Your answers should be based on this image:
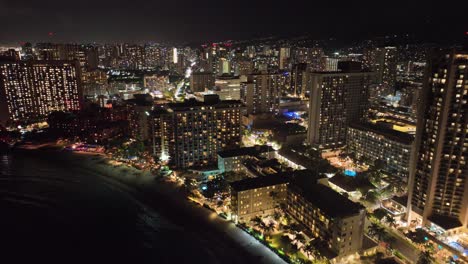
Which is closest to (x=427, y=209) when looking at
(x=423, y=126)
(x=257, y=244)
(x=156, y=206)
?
(x=423, y=126)

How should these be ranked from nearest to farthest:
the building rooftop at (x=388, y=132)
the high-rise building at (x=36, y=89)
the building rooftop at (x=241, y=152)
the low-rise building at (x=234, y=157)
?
the building rooftop at (x=388, y=132)
the low-rise building at (x=234, y=157)
the building rooftop at (x=241, y=152)
the high-rise building at (x=36, y=89)

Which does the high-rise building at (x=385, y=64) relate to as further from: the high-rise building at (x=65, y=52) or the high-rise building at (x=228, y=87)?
the high-rise building at (x=65, y=52)

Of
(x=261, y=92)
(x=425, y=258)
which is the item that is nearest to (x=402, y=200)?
(x=425, y=258)

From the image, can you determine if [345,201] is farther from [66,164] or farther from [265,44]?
[265,44]

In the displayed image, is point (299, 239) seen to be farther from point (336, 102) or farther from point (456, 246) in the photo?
point (336, 102)

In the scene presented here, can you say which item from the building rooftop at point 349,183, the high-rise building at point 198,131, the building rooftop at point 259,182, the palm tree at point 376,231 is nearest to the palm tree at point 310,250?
the palm tree at point 376,231

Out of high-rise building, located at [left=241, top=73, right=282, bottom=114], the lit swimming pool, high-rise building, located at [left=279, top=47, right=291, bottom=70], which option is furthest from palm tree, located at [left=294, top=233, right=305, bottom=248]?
high-rise building, located at [left=279, top=47, right=291, bottom=70]
